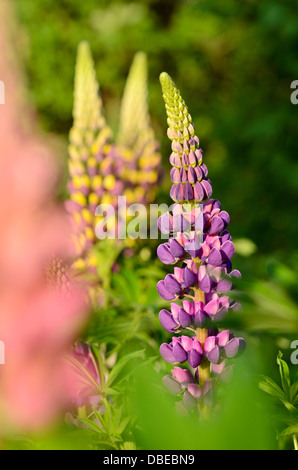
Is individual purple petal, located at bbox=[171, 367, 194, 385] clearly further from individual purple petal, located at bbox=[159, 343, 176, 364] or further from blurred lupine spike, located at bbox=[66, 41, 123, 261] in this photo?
blurred lupine spike, located at bbox=[66, 41, 123, 261]

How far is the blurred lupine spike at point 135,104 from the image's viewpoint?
5.39ft

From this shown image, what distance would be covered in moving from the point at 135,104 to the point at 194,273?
3.95ft

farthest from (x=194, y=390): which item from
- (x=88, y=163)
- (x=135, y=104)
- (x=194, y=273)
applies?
(x=135, y=104)

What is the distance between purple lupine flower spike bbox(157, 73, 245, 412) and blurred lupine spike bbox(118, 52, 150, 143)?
3.40ft

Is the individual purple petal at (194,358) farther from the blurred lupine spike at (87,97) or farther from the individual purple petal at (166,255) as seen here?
the blurred lupine spike at (87,97)

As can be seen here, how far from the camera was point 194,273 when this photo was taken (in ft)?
1.88

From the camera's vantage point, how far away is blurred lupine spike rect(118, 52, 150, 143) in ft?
5.39

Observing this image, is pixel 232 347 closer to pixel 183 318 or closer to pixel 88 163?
pixel 183 318

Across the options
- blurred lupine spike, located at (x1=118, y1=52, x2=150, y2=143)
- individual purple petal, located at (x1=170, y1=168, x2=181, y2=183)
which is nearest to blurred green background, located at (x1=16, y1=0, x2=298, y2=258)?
blurred lupine spike, located at (x1=118, y1=52, x2=150, y2=143)

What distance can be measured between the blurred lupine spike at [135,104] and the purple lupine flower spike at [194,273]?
1.04m

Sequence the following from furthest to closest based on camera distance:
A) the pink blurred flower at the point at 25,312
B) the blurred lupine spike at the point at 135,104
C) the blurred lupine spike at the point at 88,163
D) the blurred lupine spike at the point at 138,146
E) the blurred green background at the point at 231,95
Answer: the blurred lupine spike at the point at 135,104
the blurred lupine spike at the point at 138,146
the blurred lupine spike at the point at 88,163
the blurred green background at the point at 231,95
the pink blurred flower at the point at 25,312

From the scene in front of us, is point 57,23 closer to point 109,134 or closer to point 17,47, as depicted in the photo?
point 109,134

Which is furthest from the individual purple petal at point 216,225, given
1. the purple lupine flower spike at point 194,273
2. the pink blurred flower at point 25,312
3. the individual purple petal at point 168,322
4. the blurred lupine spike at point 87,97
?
the blurred lupine spike at point 87,97

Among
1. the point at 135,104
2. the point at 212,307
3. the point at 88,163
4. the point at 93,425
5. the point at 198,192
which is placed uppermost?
the point at 135,104
